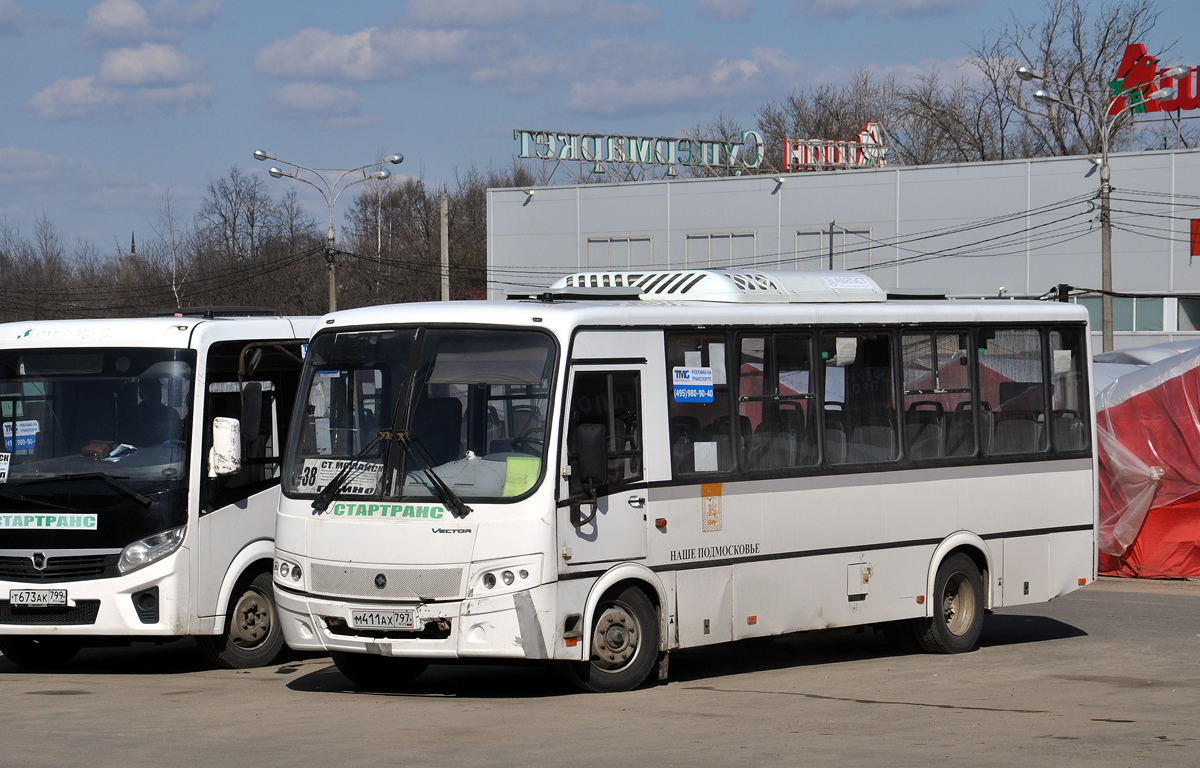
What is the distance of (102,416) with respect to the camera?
10.7 m

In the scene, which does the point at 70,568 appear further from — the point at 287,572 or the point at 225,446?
the point at 287,572

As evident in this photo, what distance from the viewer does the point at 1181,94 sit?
52.6 meters

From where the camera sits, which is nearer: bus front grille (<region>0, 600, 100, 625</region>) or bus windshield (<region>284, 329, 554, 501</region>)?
bus windshield (<region>284, 329, 554, 501</region>)

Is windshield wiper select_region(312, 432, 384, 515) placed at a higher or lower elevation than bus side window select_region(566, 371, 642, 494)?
lower

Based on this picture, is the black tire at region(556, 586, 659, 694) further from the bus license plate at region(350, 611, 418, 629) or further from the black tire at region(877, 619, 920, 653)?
the black tire at region(877, 619, 920, 653)

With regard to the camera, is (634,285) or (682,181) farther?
(682,181)

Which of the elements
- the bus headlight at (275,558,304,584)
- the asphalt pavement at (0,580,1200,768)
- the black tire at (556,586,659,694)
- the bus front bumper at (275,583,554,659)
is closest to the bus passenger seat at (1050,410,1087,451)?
the asphalt pavement at (0,580,1200,768)

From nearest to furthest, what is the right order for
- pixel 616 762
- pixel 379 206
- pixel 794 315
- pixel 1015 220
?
pixel 616 762 → pixel 794 315 → pixel 1015 220 → pixel 379 206

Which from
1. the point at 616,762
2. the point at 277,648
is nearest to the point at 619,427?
the point at 616,762

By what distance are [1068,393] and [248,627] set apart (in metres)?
7.08

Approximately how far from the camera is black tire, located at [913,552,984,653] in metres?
11.8

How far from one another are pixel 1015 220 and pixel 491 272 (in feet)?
74.0

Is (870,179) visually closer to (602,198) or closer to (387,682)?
(602,198)

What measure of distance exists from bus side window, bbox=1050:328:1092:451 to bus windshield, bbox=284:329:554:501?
211 inches
